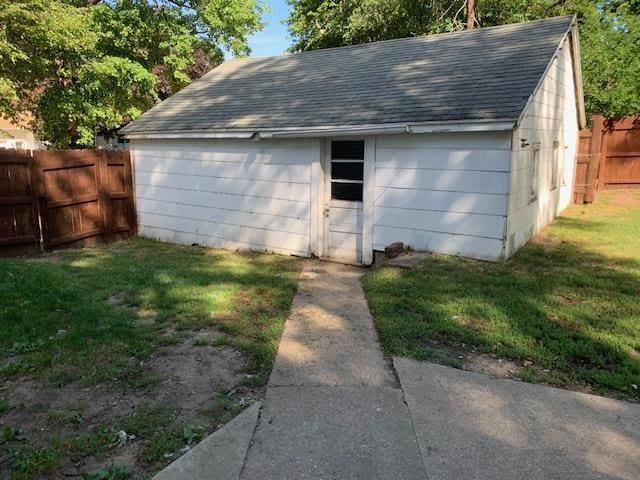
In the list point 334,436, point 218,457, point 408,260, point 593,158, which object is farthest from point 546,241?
point 218,457

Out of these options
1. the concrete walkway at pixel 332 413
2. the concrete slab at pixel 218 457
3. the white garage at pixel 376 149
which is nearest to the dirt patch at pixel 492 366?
the concrete walkway at pixel 332 413

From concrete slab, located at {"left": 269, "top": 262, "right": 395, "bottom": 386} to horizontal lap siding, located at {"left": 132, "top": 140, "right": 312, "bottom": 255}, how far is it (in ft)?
9.04

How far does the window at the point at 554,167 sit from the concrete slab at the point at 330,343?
5.97m

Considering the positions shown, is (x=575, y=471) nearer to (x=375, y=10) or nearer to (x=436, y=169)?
(x=436, y=169)

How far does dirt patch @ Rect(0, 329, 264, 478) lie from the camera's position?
3.01 meters

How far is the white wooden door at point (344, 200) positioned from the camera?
347 inches

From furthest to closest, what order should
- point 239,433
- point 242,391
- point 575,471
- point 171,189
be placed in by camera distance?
point 171,189 < point 242,391 < point 239,433 < point 575,471

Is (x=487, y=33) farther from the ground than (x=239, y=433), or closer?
farther from the ground

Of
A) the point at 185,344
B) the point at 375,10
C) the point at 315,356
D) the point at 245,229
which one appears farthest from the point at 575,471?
the point at 375,10

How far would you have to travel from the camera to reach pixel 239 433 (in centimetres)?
325

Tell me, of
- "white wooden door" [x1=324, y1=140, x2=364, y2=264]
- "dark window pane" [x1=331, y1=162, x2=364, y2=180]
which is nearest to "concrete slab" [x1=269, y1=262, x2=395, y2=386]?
"white wooden door" [x1=324, y1=140, x2=364, y2=264]

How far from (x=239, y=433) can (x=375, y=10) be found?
1961 cm

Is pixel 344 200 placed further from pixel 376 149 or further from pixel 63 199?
pixel 63 199

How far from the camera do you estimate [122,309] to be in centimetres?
580
